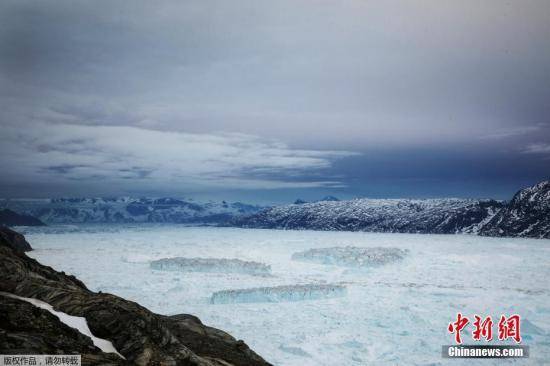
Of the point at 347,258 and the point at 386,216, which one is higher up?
the point at 386,216

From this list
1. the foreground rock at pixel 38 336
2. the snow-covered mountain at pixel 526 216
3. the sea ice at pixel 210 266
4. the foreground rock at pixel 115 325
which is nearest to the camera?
the foreground rock at pixel 38 336

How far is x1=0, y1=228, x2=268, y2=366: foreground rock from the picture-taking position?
5.49 m

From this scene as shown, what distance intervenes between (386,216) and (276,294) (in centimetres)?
12735

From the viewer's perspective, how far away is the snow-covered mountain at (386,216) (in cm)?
12312

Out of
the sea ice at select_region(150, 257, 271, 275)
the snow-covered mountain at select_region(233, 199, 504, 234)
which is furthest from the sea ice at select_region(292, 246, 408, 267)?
the snow-covered mountain at select_region(233, 199, 504, 234)

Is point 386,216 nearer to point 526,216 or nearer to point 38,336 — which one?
point 526,216

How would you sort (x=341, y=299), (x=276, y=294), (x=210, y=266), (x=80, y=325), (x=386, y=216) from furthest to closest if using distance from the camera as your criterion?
(x=386, y=216), (x=210, y=266), (x=341, y=299), (x=276, y=294), (x=80, y=325)

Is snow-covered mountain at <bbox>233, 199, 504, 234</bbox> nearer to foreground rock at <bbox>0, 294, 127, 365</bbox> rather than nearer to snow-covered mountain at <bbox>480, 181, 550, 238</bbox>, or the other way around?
snow-covered mountain at <bbox>480, 181, 550, 238</bbox>

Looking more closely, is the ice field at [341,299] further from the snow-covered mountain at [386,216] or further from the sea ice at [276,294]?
the snow-covered mountain at [386,216]

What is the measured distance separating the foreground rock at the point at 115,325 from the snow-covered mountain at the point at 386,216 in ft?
389

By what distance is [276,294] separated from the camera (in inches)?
773

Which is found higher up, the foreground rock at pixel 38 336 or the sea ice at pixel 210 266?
the foreground rock at pixel 38 336

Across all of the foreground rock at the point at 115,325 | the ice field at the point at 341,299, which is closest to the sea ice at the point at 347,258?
the ice field at the point at 341,299

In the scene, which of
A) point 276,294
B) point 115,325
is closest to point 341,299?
point 276,294
